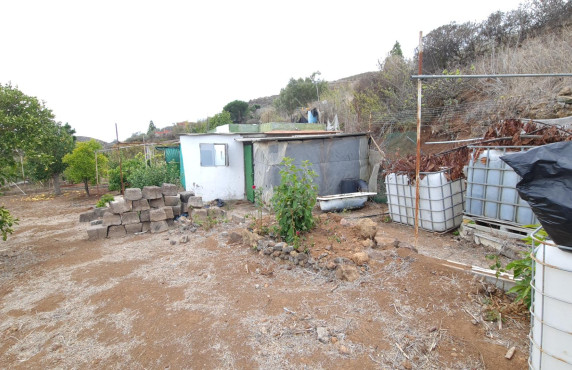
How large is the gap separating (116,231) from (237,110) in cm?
3249

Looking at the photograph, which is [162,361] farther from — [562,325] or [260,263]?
[562,325]

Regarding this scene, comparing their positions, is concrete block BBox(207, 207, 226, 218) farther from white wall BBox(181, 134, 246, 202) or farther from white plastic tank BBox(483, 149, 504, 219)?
white plastic tank BBox(483, 149, 504, 219)

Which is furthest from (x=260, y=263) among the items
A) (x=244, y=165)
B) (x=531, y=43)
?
(x=531, y=43)

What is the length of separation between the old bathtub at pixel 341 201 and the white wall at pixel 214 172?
4257 mm

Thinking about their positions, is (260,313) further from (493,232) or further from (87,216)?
(87,216)

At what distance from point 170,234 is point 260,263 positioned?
337 centimetres

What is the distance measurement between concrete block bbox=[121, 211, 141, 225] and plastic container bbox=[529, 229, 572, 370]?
761 centimetres

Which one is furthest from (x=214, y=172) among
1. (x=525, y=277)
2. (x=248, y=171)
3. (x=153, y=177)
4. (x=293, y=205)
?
(x=525, y=277)

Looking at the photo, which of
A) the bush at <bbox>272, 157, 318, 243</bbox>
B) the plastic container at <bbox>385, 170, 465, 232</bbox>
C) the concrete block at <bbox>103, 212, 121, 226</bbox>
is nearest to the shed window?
the concrete block at <bbox>103, 212, 121, 226</bbox>

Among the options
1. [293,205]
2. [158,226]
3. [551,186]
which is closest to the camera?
[551,186]

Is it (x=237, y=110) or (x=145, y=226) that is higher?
(x=237, y=110)

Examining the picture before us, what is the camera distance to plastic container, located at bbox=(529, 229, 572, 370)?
1.57 m

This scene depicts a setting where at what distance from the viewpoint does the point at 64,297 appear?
13.8ft

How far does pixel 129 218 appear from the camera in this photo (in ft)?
23.9
